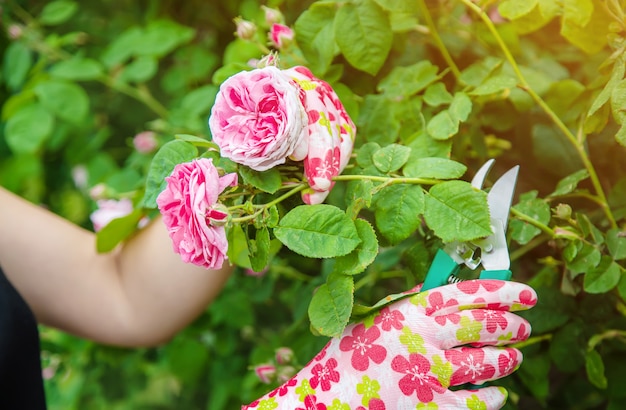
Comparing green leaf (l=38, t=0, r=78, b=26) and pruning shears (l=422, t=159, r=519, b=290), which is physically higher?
pruning shears (l=422, t=159, r=519, b=290)

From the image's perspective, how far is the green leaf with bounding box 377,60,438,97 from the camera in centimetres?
108

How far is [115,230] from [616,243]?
79cm

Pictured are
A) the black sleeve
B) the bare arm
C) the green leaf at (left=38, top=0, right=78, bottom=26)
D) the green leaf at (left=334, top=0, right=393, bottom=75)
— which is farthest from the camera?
the green leaf at (left=38, top=0, right=78, bottom=26)

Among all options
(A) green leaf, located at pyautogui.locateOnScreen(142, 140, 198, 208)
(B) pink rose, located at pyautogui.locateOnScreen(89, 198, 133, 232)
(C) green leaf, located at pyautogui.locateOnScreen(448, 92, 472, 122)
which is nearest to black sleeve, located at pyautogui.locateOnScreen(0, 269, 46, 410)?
(B) pink rose, located at pyautogui.locateOnScreen(89, 198, 133, 232)

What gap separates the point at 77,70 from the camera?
69.8 inches

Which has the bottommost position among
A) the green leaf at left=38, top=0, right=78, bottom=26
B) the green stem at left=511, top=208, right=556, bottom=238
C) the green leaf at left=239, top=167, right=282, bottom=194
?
the green leaf at left=38, top=0, right=78, bottom=26

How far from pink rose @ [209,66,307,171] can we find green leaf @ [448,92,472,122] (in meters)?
0.25

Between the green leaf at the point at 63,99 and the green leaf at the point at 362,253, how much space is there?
1.14 meters

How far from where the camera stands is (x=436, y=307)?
834 mm

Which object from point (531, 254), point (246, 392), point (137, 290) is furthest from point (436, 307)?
point (246, 392)

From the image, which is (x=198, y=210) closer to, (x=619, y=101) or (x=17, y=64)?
(x=619, y=101)

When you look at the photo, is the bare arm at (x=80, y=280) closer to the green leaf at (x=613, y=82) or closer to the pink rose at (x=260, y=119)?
the pink rose at (x=260, y=119)

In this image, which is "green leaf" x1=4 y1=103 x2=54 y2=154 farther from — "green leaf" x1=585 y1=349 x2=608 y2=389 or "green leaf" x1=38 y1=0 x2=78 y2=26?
"green leaf" x1=585 y1=349 x2=608 y2=389

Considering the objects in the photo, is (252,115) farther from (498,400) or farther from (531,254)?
(531,254)
